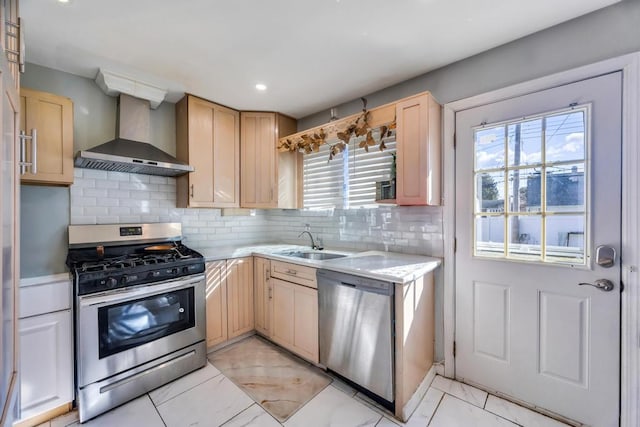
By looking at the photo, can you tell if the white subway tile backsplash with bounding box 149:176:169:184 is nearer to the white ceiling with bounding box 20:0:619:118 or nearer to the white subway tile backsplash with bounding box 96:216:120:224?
the white subway tile backsplash with bounding box 96:216:120:224

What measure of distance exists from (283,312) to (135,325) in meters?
1.13

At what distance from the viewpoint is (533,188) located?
1761 mm

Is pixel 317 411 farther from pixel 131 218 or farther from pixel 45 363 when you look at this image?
pixel 131 218

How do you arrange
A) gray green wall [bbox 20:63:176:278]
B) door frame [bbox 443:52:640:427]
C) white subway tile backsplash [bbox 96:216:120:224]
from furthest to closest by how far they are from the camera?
1. white subway tile backsplash [bbox 96:216:120:224]
2. gray green wall [bbox 20:63:176:278]
3. door frame [bbox 443:52:640:427]

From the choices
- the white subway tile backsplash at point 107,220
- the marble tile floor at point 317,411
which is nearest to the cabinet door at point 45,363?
the marble tile floor at point 317,411

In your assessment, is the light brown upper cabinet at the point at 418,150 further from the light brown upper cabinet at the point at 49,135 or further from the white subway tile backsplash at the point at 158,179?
the light brown upper cabinet at the point at 49,135

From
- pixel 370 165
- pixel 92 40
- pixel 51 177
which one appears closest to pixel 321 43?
pixel 370 165

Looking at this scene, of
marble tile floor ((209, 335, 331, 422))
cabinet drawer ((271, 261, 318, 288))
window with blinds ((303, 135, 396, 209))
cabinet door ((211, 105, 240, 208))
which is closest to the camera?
marble tile floor ((209, 335, 331, 422))

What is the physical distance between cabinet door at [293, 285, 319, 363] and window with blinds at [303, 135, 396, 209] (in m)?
1.02

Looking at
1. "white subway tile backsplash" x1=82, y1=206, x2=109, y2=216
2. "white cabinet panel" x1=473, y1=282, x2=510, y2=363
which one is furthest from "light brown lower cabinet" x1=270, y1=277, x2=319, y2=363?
"white subway tile backsplash" x1=82, y1=206, x2=109, y2=216

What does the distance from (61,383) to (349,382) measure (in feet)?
6.34

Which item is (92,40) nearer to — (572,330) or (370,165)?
(370,165)

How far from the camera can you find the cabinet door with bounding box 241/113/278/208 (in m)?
3.04

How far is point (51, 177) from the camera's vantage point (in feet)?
6.12
